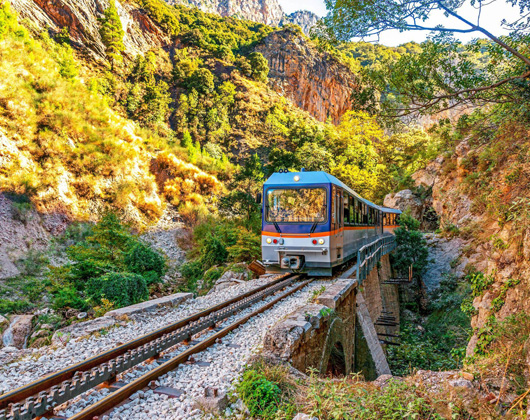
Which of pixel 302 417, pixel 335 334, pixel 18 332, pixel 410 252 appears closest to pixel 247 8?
pixel 410 252

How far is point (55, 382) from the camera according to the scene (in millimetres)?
3957

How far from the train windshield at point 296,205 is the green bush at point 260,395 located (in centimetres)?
678

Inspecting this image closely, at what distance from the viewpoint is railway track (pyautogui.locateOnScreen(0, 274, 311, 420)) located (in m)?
3.30

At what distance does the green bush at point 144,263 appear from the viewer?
1295cm

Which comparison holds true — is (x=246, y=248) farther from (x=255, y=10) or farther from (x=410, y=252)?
(x=255, y=10)

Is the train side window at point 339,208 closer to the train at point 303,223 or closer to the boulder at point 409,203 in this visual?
the train at point 303,223

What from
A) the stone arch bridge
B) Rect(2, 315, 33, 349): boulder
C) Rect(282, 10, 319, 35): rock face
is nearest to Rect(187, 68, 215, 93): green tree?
the stone arch bridge

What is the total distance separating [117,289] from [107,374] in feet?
19.1

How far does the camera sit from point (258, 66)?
1939 inches

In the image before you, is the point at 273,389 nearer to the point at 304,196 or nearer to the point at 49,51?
the point at 304,196

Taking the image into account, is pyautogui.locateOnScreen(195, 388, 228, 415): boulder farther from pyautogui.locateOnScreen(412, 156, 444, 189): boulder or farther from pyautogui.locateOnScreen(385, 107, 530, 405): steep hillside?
pyautogui.locateOnScreen(412, 156, 444, 189): boulder

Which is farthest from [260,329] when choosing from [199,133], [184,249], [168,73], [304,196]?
[168,73]

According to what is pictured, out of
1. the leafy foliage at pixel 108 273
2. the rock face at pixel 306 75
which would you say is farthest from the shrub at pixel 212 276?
the rock face at pixel 306 75

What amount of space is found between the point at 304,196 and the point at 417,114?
3777 millimetres
